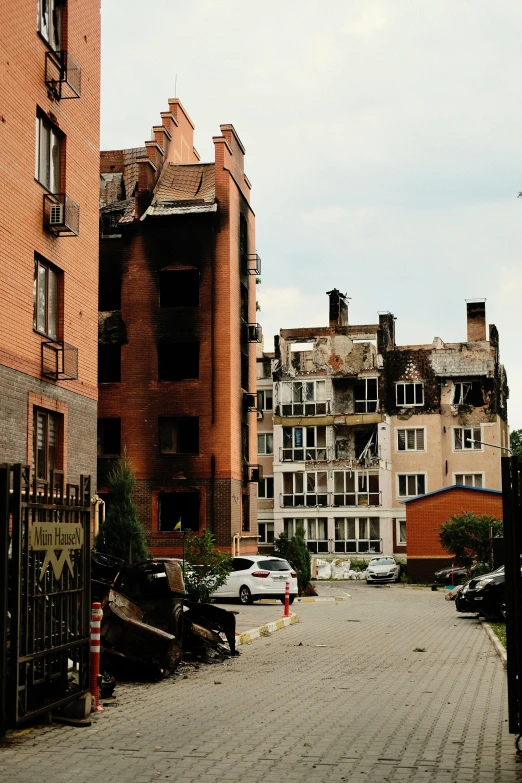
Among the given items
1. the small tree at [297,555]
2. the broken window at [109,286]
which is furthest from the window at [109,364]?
the small tree at [297,555]

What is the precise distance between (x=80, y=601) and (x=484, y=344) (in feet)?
186

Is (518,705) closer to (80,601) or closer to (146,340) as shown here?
(80,601)

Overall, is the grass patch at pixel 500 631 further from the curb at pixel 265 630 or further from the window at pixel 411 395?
the window at pixel 411 395

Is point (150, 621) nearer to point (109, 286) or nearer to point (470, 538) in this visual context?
point (109, 286)

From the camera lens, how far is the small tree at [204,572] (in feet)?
77.4

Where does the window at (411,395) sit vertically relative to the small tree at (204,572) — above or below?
above

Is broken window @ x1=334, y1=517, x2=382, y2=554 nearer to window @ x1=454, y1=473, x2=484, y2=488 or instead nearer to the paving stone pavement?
window @ x1=454, y1=473, x2=484, y2=488

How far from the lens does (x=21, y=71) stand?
70.4 ft

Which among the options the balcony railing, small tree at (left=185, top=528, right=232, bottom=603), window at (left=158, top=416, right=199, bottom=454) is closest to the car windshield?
small tree at (left=185, top=528, right=232, bottom=603)

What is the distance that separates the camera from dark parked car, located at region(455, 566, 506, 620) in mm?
26031

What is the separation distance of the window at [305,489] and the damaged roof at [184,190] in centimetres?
2435

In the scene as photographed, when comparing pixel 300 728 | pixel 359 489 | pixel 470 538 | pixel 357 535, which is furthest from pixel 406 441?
pixel 300 728

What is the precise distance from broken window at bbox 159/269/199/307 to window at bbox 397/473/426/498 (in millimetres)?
25300

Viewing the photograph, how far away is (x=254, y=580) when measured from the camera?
34.2 metres
